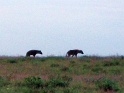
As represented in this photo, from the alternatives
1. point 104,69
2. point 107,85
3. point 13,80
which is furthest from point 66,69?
point 107,85

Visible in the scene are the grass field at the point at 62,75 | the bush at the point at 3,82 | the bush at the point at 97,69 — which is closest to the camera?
the grass field at the point at 62,75

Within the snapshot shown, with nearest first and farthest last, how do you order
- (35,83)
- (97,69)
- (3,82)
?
(35,83) → (3,82) → (97,69)

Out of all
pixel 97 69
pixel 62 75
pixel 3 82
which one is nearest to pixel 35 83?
pixel 3 82

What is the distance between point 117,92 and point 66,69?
7.22m

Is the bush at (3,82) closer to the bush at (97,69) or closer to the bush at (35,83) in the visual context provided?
the bush at (35,83)

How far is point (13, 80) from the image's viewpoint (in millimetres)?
15297

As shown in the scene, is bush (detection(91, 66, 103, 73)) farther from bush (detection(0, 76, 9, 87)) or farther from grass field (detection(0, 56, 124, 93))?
bush (detection(0, 76, 9, 87))

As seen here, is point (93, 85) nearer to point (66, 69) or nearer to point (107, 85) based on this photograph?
point (107, 85)

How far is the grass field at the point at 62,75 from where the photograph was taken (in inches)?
537

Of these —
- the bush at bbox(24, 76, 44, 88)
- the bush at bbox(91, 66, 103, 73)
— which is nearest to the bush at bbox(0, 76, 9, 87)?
the bush at bbox(24, 76, 44, 88)

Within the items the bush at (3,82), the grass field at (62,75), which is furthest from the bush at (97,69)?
the bush at (3,82)

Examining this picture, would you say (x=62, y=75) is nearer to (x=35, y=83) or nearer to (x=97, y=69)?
(x=97, y=69)

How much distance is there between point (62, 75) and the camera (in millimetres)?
17734

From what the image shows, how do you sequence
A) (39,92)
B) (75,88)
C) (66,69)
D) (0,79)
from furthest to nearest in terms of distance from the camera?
1. (66,69)
2. (0,79)
3. (75,88)
4. (39,92)
